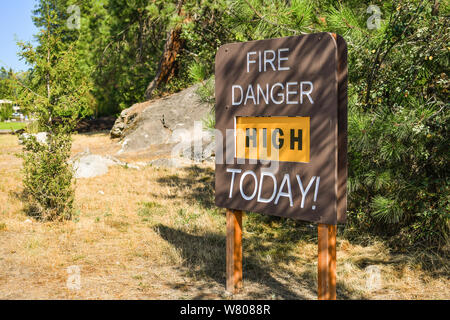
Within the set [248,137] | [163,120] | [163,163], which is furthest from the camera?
[163,120]

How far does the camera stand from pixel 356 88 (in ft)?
15.6

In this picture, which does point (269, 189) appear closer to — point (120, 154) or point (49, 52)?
point (49, 52)

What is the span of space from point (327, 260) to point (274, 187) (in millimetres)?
718

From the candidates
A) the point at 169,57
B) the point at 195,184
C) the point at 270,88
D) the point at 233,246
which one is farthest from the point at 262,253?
the point at 169,57

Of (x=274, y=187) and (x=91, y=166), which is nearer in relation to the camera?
(x=274, y=187)

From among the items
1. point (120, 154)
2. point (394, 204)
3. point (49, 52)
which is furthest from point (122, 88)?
point (394, 204)

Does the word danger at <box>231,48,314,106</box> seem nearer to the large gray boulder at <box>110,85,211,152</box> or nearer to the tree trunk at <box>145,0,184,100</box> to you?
the large gray boulder at <box>110,85,211,152</box>

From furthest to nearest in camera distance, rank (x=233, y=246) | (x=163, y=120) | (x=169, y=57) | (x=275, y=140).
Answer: (x=169, y=57) → (x=163, y=120) → (x=233, y=246) → (x=275, y=140)

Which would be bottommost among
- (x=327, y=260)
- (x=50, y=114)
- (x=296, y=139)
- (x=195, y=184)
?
(x=327, y=260)

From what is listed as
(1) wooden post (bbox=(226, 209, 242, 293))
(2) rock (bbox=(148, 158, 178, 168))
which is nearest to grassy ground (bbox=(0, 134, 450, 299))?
(1) wooden post (bbox=(226, 209, 242, 293))

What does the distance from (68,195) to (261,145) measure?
3610 millimetres

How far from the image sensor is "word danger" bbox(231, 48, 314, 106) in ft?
11.5

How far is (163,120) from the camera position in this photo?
1478 cm

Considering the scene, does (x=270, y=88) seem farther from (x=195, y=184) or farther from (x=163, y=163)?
(x=163, y=163)
